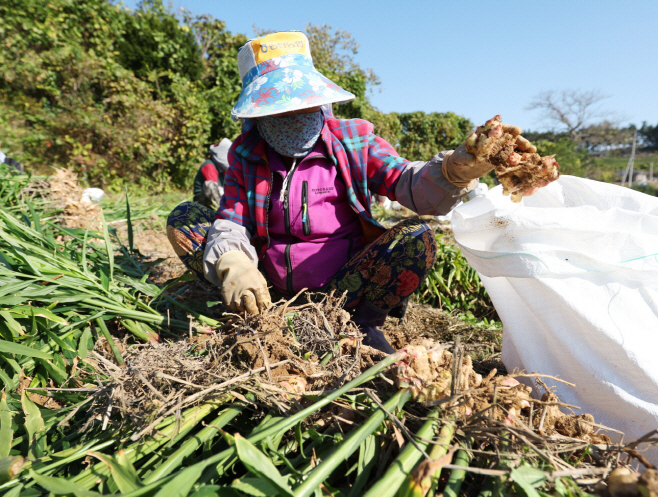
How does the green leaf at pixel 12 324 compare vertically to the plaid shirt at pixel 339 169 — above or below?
below

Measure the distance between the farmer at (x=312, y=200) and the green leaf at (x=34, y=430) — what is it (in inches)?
23.5

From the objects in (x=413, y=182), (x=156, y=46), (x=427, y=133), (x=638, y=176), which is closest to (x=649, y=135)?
(x=638, y=176)

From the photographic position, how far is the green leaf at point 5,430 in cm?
79

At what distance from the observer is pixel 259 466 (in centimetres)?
58

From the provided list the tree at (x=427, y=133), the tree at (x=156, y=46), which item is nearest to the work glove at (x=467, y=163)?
the tree at (x=156, y=46)

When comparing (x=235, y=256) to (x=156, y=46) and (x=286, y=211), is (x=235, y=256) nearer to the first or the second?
(x=286, y=211)

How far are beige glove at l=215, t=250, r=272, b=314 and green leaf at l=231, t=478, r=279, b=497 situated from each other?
0.60 meters

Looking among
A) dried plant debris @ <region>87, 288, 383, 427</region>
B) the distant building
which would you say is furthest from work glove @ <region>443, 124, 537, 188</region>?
the distant building

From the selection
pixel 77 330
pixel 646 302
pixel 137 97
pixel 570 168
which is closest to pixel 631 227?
pixel 646 302

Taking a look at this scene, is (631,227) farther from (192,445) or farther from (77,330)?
(77,330)

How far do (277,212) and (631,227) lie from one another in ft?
3.81

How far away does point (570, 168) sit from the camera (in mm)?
8852

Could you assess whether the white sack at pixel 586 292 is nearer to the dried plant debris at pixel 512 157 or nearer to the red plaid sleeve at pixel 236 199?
the dried plant debris at pixel 512 157

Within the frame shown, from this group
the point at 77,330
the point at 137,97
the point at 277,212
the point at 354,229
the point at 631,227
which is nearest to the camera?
the point at 631,227
